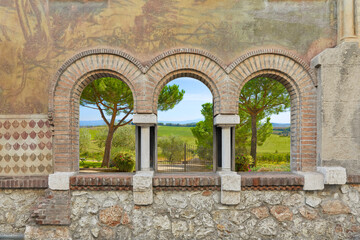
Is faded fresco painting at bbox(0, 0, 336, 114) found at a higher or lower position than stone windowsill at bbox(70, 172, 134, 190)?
higher

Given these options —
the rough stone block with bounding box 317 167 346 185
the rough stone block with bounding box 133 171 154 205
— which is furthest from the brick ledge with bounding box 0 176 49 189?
the rough stone block with bounding box 317 167 346 185

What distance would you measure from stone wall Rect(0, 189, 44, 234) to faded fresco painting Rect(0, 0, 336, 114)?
5.21ft

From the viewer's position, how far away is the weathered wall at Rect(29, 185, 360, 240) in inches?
167

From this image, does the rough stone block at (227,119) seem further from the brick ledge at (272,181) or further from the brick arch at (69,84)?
the brick arch at (69,84)

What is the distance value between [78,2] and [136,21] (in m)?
1.19

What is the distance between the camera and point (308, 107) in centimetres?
436

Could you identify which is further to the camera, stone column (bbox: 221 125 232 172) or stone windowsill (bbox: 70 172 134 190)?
stone column (bbox: 221 125 232 172)

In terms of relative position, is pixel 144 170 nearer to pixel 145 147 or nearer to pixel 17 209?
pixel 145 147

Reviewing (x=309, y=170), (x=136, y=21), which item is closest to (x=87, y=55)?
(x=136, y=21)

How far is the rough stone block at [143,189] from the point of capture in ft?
13.5

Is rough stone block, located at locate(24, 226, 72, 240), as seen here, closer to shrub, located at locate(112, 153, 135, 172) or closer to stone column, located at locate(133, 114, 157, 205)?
stone column, located at locate(133, 114, 157, 205)

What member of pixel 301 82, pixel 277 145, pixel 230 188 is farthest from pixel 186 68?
pixel 277 145

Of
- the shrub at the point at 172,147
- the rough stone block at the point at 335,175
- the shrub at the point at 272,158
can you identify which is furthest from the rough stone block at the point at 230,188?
the shrub at the point at 172,147

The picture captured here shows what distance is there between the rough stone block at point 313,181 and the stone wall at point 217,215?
155 mm
